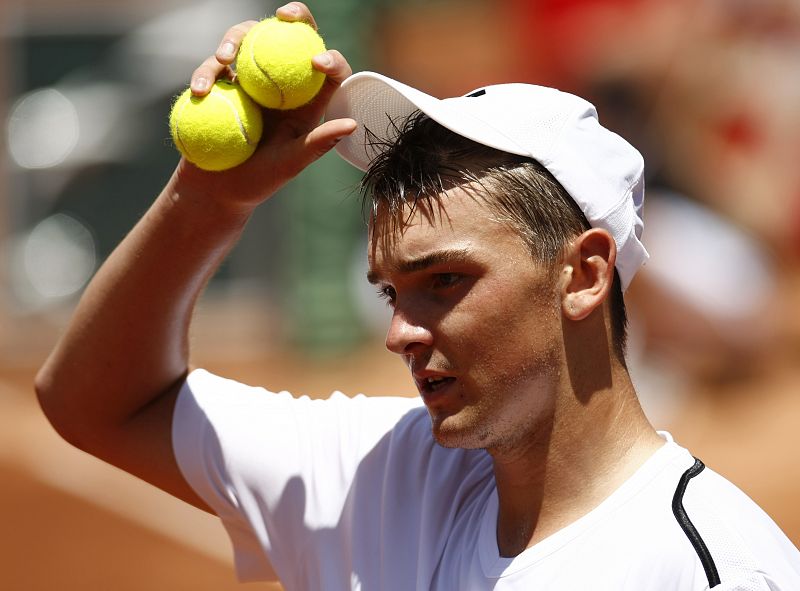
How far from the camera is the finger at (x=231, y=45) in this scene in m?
2.71

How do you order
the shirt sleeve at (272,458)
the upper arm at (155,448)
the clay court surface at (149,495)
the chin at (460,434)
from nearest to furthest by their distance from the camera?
the chin at (460,434) → the shirt sleeve at (272,458) → the upper arm at (155,448) → the clay court surface at (149,495)

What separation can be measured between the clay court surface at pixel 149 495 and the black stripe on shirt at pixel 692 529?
523 cm

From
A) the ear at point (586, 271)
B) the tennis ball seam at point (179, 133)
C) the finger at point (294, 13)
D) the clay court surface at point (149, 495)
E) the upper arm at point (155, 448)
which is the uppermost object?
the finger at point (294, 13)

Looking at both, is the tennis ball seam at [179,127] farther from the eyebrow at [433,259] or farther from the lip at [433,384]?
the lip at [433,384]

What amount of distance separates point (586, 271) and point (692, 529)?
579 millimetres

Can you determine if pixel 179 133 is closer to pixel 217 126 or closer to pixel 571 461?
pixel 217 126

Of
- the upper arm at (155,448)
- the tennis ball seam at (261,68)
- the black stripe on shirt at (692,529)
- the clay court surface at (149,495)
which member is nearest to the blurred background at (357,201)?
the clay court surface at (149,495)

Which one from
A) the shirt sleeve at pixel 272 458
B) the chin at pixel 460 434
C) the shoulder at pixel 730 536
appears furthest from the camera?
the shirt sleeve at pixel 272 458

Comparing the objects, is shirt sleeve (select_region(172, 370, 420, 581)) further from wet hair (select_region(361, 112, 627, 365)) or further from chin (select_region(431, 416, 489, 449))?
wet hair (select_region(361, 112, 627, 365))

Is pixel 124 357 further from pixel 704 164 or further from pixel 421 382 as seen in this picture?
pixel 704 164

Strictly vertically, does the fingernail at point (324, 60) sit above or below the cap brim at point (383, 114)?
above

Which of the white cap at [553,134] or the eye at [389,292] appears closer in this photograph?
the white cap at [553,134]

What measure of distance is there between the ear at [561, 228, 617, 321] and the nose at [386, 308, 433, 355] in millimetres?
293

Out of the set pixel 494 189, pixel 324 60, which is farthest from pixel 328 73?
pixel 494 189
